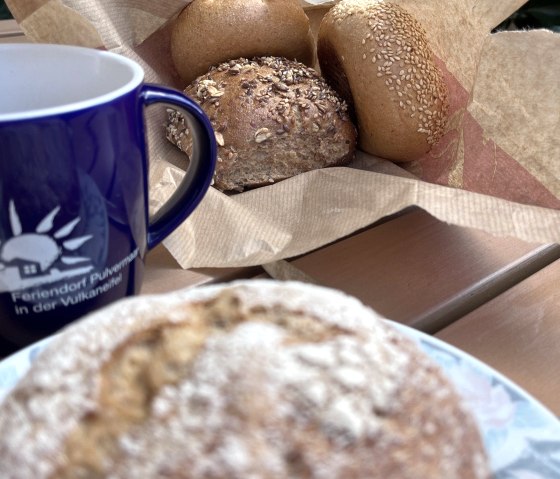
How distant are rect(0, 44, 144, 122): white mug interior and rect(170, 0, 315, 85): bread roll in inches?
13.3

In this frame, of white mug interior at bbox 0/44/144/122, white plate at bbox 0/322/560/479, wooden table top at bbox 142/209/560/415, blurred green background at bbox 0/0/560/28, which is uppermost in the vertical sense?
white mug interior at bbox 0/44/144/122

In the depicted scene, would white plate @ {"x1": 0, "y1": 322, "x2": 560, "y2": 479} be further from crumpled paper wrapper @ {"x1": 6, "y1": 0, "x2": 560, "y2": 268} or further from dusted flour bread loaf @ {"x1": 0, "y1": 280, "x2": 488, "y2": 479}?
crumpled paper wrapper @ {"x1": 6, "y1": 0, "x2": 560, "y2": 268}

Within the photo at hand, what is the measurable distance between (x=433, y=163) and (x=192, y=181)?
15.9 inches

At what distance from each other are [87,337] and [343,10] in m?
0.68

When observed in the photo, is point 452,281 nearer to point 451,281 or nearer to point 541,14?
point 451,281

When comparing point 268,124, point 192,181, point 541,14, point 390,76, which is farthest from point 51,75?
point 541,14

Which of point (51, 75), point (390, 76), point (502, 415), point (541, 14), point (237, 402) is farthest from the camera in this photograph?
point (541, 14)

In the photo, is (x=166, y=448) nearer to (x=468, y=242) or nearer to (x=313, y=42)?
(x=468, y=242)

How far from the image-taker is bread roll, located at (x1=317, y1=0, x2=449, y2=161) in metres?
0.83

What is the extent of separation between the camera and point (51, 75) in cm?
61

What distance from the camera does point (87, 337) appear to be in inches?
14.0

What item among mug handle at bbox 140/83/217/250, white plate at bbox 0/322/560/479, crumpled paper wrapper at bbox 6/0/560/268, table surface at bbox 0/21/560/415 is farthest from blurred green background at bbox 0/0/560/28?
white plate at bbox 0/322/560/479

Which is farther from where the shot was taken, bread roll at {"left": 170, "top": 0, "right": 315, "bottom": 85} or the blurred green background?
the blurred green background

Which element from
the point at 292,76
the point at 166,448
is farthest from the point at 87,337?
the point at 292,76
